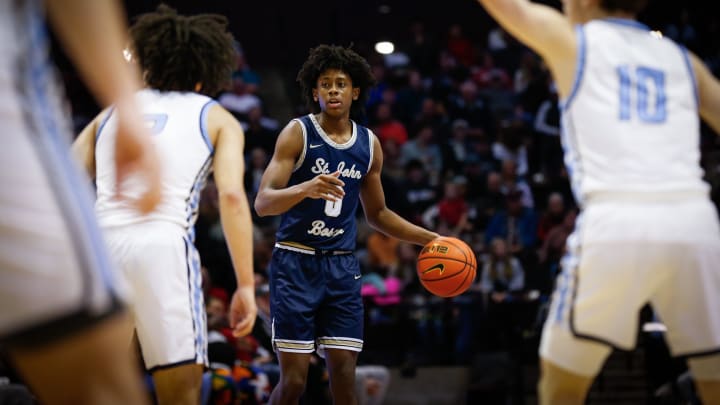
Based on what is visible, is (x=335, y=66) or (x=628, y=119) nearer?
(x=628, y=119)

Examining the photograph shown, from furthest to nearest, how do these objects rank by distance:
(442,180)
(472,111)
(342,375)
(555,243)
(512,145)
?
(472,111) < (512,145) < (442,180) < (555,243) < (342,375)

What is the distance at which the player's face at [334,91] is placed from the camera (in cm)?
543

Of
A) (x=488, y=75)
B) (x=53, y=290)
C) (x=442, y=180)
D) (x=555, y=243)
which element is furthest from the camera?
(x=488, y=75)

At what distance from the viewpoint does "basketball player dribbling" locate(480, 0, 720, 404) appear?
3.15 metres

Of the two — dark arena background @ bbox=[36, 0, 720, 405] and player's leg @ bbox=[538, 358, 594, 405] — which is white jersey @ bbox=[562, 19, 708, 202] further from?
dark arena background @ bbox=[36, 0, 720, 405]

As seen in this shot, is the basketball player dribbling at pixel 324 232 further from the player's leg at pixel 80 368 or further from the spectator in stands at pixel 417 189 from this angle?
the spectator in stands at pixel 417 189

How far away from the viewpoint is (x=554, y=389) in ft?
10.7

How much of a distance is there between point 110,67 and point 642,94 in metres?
2.05

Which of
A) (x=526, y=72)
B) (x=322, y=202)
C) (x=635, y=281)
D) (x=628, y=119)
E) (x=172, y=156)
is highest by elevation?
(x=628, y=119)

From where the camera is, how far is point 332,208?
5328 mm

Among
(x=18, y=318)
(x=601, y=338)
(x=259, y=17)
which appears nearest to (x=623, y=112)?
(x=601, y=338)

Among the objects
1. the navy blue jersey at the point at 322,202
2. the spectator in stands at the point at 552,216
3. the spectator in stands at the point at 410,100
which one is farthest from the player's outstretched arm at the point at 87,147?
the spectator in stands at the point at 410,100

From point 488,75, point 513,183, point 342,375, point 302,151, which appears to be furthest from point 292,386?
point 488,75

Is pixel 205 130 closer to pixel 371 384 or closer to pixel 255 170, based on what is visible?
pixel 371 384
